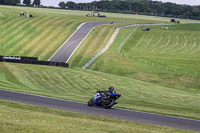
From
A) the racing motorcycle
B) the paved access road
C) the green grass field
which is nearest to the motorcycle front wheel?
the racing motorcycle

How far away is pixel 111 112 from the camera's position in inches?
1078

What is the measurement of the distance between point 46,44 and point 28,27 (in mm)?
18342

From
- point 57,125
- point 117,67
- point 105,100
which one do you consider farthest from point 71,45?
point 57,125

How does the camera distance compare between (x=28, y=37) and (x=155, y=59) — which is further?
(x=28, y=37)

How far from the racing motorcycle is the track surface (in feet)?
1.77

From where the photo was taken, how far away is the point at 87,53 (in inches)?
3157

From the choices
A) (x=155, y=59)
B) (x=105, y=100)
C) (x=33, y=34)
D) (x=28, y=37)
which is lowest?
(x=155, y=59)

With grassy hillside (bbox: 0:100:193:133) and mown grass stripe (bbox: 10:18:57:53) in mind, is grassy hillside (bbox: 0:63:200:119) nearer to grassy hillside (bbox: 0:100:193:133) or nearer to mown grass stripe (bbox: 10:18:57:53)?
grassy hillside (bbox: 0:100:193:133)

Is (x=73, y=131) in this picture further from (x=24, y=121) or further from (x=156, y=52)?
(x=156, y=52)

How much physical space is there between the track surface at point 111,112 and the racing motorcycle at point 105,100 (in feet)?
1.77

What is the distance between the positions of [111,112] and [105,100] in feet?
7.05

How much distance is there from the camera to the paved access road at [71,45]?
7662 cm

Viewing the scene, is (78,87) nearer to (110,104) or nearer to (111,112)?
(110,104)

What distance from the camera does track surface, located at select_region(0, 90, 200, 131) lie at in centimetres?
2481
